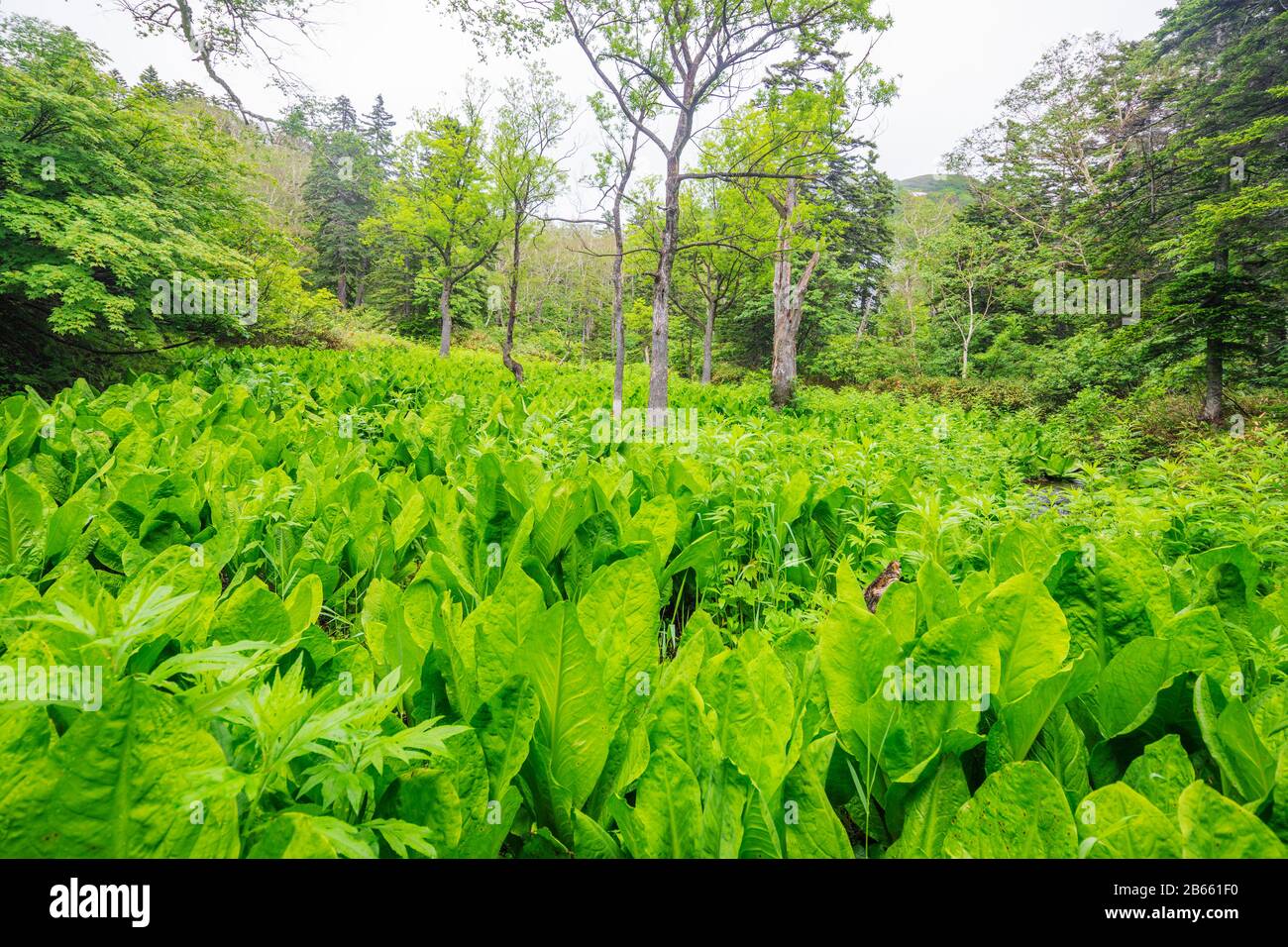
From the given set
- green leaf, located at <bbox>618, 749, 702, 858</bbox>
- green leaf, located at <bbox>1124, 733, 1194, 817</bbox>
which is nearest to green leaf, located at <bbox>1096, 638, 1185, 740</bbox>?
green leaf, located at <bbox>1124, 733, 1194, 817</bbox>

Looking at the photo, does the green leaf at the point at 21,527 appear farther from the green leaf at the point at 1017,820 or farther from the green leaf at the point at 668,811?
the green leaf at the point at 1017,820

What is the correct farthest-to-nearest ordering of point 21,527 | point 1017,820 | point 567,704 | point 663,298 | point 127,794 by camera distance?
point 663,298 < point 21,527 < point 567,704 < point 1017,820 < point 127,794

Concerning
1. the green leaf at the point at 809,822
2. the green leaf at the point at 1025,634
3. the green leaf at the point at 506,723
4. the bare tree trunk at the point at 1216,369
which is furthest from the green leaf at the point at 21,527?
the bare tree trunk at the point at 1216,369

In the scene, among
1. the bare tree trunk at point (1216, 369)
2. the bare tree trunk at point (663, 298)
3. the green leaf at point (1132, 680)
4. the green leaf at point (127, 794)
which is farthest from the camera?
the bare tree trunk at point (1216, 369)

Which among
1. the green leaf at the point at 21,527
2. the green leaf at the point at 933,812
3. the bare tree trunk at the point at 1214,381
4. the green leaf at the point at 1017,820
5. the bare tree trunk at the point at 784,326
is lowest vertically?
the green leaf at the point at 933,812

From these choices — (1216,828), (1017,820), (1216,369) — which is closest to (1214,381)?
(1216,369)

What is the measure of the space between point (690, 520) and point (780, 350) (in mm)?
13799

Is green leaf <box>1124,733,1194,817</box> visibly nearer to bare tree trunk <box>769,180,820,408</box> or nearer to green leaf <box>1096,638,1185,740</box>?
green leaf <box>1096,638,1185,740</box>

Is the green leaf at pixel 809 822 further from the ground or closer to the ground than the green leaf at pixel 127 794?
closer to the ground

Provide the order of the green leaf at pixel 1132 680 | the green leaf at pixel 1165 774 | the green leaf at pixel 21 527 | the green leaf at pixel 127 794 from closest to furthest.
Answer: the green leaf at pixel 127 794 < the green leaf at pixel 1165 774 < the green leaf at pixel 1132 680 < the green leaf at pixel 21 527

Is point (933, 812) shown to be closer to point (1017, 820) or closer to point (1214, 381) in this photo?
point (1017, 820)

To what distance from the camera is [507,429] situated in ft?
15.2

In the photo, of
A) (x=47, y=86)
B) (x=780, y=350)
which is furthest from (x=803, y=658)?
(x=780, y=350)

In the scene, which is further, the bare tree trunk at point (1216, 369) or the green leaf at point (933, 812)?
the bare tree trunk at point (1216, 369)
